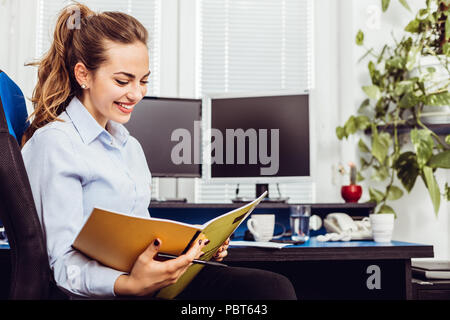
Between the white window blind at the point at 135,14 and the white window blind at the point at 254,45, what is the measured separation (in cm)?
23

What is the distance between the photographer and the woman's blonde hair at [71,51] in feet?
3.23

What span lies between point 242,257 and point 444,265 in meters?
0.83

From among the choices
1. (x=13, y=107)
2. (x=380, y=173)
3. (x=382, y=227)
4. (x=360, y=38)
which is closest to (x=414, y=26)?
(x=360, y=38)

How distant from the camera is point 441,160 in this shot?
1.94 meters

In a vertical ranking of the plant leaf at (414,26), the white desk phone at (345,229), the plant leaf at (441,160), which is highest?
the plant leaf at (414,26)

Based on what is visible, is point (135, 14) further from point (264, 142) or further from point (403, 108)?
point (403, 108)

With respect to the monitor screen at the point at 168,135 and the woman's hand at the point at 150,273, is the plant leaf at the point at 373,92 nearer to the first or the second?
the monitor screen at the point at 168,135

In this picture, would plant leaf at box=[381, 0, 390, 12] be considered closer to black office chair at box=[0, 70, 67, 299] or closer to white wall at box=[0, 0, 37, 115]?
white wall at box=[0, 0, 37, 115]

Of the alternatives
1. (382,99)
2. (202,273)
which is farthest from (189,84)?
(202,273)

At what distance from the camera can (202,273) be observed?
105 cm

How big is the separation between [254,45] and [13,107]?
5.32 feet

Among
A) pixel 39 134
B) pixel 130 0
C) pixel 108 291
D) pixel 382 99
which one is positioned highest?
pixel 130 0

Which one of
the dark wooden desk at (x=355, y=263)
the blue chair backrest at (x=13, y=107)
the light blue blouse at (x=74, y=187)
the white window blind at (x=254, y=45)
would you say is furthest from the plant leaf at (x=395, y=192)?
the blue chair backrest at (x=13, y=107)
